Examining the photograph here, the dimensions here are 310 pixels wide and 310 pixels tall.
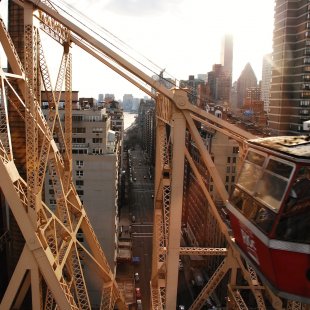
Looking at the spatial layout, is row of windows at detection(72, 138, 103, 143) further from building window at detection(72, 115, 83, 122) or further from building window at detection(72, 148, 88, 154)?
building window at detection(72, 115, 83, 122)

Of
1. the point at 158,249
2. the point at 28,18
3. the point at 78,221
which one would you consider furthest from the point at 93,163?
the point at 28,18

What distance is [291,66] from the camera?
173 feet

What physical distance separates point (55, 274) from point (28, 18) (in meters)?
7.55

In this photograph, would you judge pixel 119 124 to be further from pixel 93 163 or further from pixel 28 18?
pixel 28 18

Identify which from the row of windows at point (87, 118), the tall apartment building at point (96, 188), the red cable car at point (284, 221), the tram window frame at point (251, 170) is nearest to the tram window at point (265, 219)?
the red cable car at point (284, 221)

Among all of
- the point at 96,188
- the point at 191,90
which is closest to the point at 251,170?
the point at 191,90

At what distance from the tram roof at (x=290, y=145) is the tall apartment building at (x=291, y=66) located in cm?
4308

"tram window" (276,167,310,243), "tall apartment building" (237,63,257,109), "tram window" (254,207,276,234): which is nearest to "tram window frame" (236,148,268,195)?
"tram window" (254,207,276,234)

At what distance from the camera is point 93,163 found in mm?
37844

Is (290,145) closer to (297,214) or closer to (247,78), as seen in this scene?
(297,214)

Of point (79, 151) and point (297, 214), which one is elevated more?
point (297, 214)

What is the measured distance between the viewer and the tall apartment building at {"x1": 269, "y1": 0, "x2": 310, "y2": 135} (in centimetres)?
5056

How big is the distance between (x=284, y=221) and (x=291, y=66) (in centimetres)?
4859

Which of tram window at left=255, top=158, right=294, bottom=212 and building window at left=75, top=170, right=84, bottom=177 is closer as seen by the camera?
tram window at left=255, top=158, right=294, bottom=212
